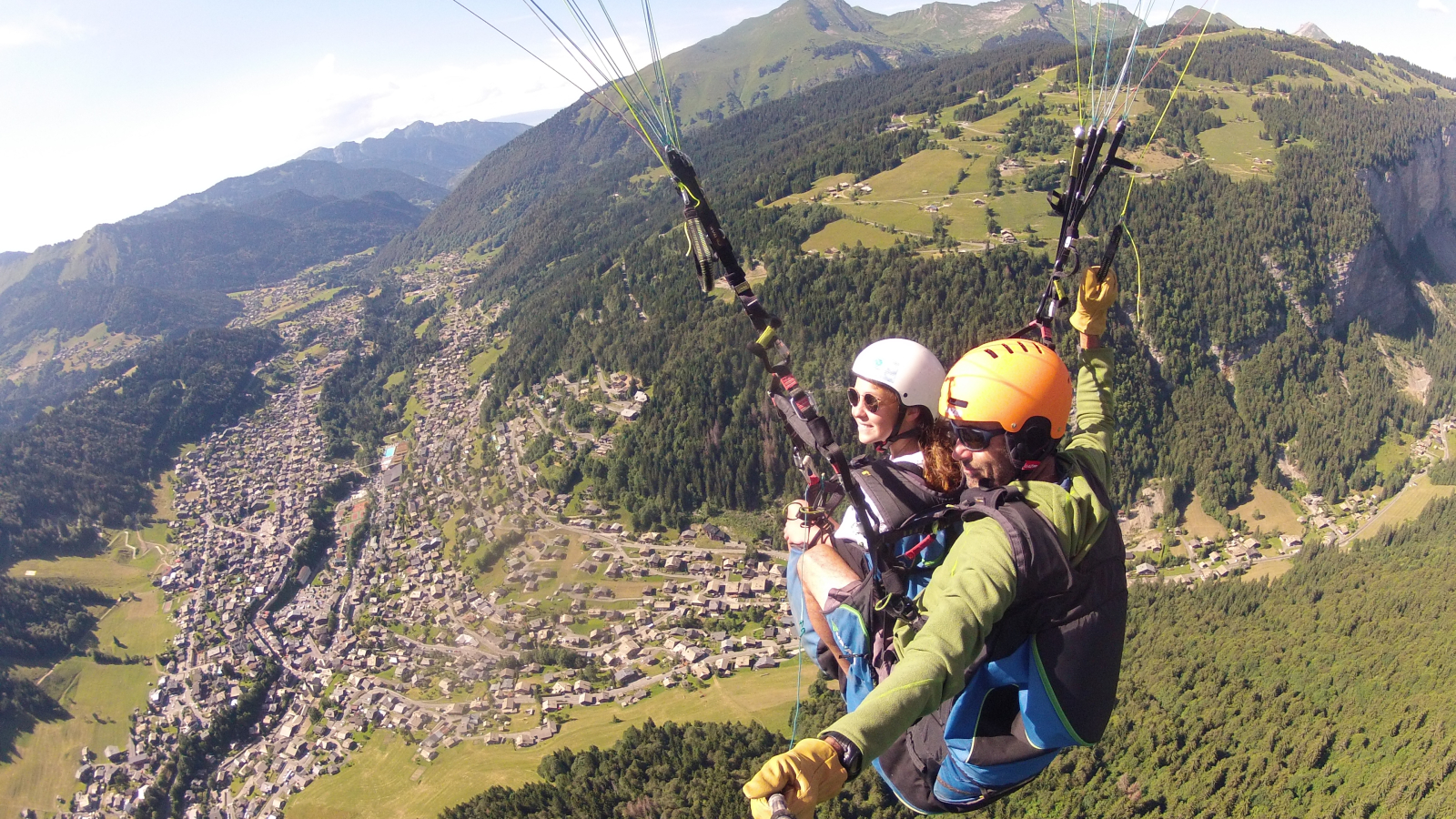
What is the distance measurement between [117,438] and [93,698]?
212 feet

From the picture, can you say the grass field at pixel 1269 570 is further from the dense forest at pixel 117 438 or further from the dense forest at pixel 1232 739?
the dense forest at pixel 117 438

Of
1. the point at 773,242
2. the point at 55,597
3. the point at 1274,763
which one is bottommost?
the point at 1274,763

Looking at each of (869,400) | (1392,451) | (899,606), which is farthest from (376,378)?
(1392,451)

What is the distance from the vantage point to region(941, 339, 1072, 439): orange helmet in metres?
4.12

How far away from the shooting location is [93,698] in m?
57.8

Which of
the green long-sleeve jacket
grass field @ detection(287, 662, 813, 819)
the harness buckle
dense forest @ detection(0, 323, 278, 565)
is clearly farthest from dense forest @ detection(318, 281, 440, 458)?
the green long-sleeve jacket

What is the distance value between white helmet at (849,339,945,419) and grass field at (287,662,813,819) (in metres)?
39.3

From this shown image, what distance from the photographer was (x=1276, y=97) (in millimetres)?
115312

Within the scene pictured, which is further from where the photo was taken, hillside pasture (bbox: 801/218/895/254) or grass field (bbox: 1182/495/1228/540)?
hillside pasture (bbox: 801/218/895/254)

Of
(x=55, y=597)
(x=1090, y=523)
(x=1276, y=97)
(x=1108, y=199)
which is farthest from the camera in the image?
(x=1276, y=97)

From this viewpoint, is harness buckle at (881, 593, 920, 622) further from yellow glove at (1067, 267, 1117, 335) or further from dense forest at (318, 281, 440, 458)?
dense forest at (318, 281, 440, 458)

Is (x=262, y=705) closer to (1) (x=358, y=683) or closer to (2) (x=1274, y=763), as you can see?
(1) (x=358, y=683)

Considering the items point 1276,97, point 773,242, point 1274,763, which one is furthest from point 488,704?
point 1276,97

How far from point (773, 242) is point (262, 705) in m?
76.0
